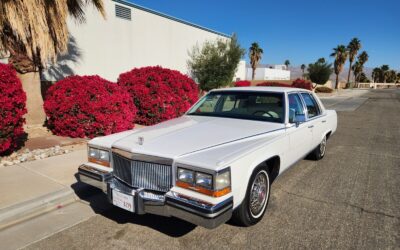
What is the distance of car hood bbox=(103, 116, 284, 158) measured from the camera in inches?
119

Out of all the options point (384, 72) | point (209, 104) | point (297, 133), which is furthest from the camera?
point (384, 72)

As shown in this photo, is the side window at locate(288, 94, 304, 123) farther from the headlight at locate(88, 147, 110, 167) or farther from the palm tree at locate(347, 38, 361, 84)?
the palm tree at locate(347, 38, 361, 84)

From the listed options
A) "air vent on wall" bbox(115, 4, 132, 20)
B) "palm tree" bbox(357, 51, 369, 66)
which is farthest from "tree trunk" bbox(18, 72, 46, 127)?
"palm tree" bbox(357, 51, 369, 66)

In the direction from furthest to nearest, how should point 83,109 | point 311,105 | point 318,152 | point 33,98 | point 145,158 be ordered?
point 33,98
point 83,109
point 318,152
point 311,105
point 145,158

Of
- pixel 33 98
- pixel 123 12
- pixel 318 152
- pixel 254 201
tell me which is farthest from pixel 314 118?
pixel 123 12

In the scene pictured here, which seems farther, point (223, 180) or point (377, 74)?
point (377, 74)

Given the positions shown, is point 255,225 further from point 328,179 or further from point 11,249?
point 11,249

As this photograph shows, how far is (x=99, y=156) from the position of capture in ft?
11.8

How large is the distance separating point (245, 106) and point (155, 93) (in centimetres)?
529

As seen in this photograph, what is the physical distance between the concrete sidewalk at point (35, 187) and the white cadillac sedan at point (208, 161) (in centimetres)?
68

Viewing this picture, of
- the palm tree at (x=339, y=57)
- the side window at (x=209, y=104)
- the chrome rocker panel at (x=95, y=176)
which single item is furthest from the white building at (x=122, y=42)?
the palm tree at (x=339, y=57)

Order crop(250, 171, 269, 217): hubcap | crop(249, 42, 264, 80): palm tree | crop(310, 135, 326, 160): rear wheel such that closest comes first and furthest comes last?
crop(250, 171, 269, 217): hubcap < crop(310, 135, 326, 160): rear wheel < crop(249, 42, 264, 80): palm tree

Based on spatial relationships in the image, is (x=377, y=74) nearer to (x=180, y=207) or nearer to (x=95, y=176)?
(x=95, y=176)

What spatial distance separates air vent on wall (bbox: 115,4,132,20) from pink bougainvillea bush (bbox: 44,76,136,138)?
9.04m
